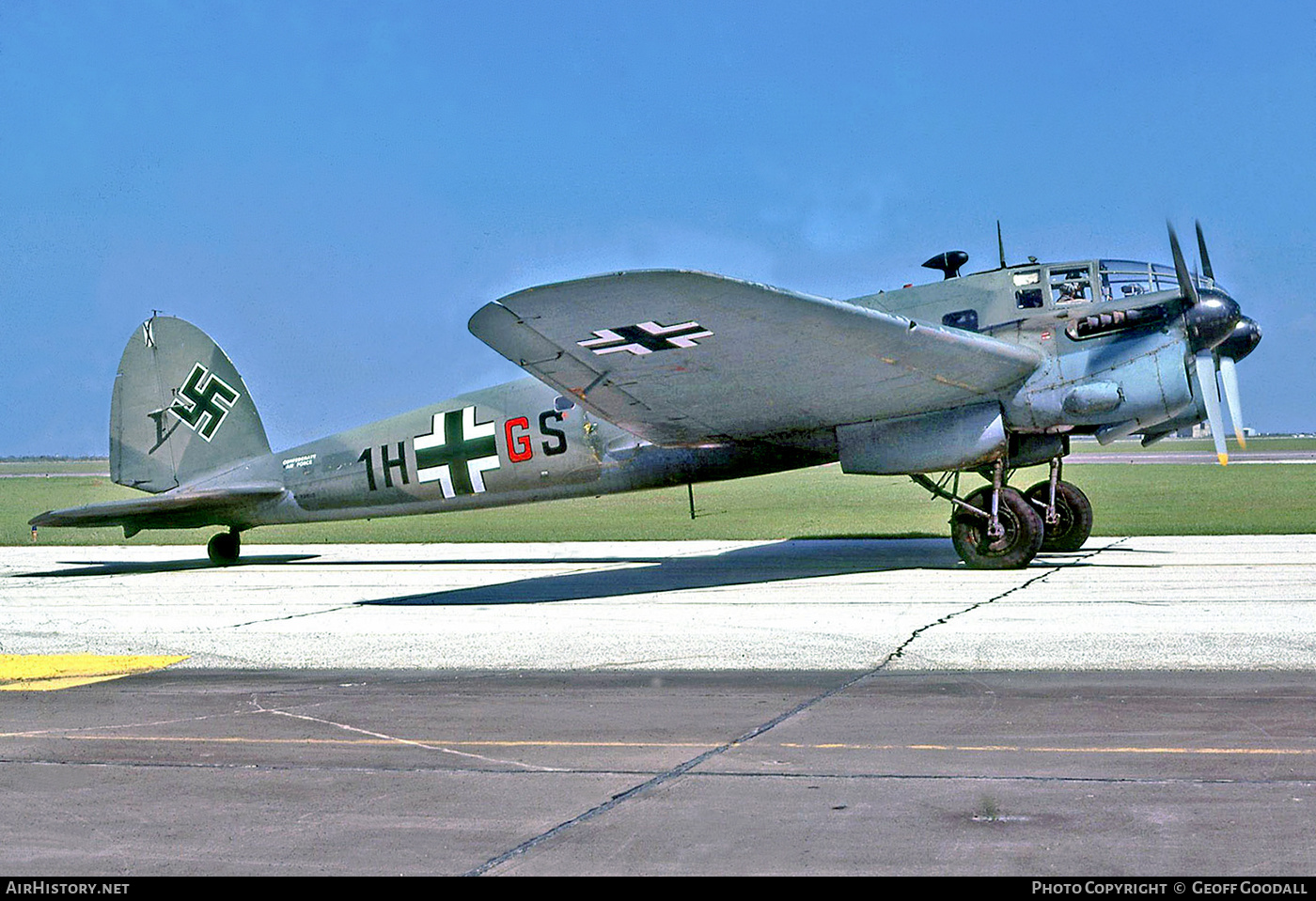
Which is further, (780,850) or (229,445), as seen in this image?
(229,445)

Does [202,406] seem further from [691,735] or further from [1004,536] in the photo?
[691,735]

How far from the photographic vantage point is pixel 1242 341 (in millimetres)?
16047

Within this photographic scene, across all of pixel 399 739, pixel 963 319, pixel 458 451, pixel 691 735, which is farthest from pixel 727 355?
pixel 399 739

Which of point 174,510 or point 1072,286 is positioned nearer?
point 1072,286

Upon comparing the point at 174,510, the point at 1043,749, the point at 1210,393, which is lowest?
the point at 1043,749

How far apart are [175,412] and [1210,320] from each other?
15.2m

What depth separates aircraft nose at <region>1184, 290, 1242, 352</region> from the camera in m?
14.9

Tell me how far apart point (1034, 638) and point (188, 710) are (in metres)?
6.14

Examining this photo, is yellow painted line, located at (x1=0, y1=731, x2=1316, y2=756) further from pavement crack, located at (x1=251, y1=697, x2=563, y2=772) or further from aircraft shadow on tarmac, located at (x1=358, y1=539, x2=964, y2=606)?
aircraft shadow on tarmac, located at (x1=358, y1=539, x2=964, y2=606)

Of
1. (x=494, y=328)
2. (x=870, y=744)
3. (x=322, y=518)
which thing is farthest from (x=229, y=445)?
(x=870, y=744)

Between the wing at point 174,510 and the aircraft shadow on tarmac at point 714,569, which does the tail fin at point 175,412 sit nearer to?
the wing at point 174,510

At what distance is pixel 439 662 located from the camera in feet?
31.2

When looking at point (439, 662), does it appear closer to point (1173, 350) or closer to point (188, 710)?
point (188, 710)
